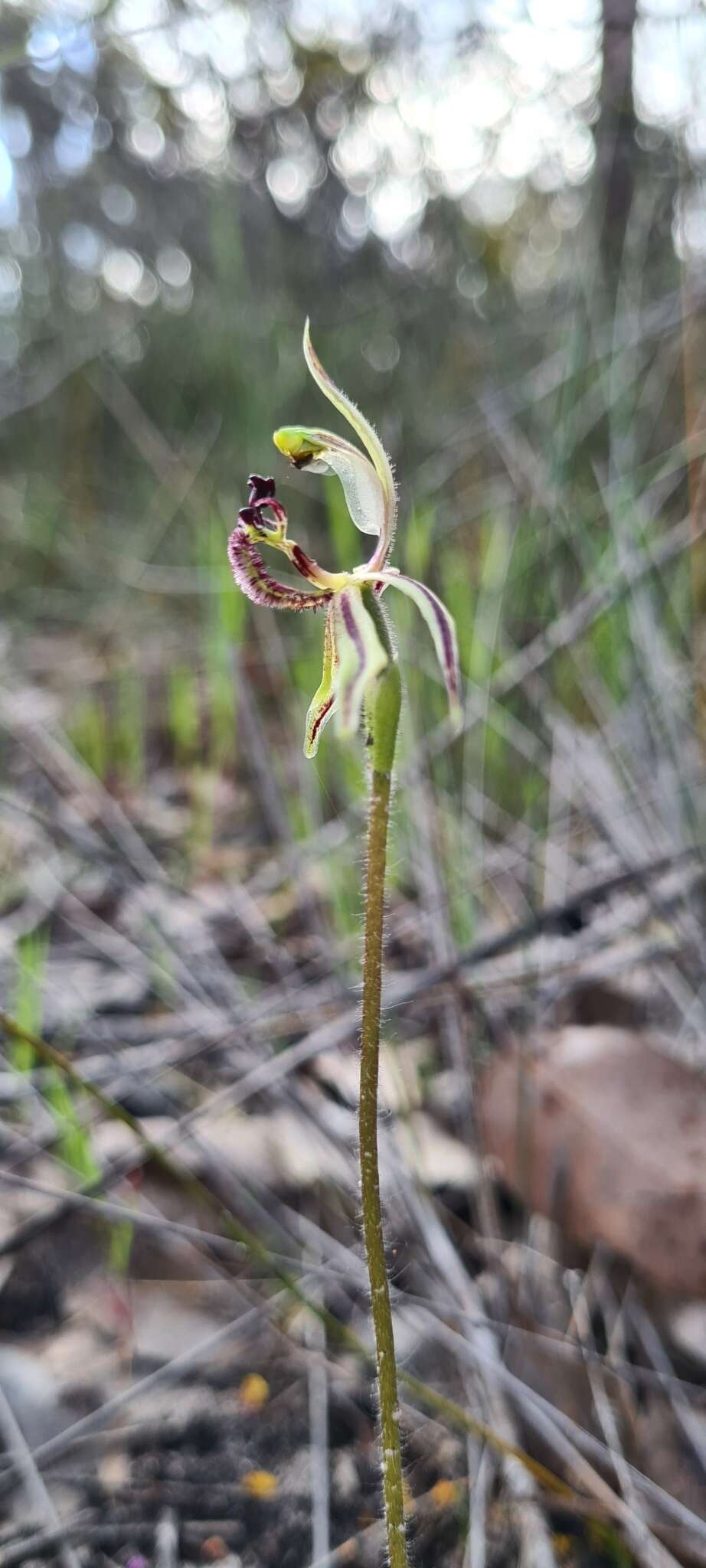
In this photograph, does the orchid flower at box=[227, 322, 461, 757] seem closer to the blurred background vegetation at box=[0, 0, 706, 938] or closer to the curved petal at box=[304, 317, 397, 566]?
the curved petal at box=[304, 317, 397, 566]

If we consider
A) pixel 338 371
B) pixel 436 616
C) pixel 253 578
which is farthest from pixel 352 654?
pixel 338 371

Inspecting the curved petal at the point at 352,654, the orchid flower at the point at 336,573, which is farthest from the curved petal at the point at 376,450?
the curved petal at the point at 352,654

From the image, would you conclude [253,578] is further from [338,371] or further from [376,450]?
[338,371]

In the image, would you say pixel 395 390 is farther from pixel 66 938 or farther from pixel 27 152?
pixel 66 938

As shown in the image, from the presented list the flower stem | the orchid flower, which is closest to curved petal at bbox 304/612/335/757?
the orchid flower

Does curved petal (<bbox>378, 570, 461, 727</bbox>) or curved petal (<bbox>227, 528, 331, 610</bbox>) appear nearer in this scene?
curved petal (<bbox>378, 570, 461, 727</bbox>)

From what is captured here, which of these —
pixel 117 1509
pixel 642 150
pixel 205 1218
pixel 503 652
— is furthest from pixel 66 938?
pixel 642 150
